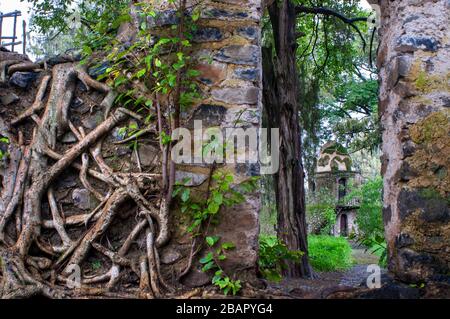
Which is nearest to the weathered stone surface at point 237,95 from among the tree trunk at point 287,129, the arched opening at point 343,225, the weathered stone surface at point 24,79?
the weathered stone surface at point 24,79

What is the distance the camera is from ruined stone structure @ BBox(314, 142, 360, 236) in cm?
1468

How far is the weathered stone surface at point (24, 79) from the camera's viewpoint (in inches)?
114

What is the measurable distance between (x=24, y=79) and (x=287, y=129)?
3.73 metres

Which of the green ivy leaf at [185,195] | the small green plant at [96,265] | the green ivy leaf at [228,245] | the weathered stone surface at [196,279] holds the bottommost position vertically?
the weathered stone surface at [196,279]

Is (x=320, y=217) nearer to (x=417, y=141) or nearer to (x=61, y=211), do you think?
(x=417, y=141)

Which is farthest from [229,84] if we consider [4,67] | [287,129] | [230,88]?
[287,129]

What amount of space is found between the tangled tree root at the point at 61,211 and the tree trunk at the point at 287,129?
3591 mm

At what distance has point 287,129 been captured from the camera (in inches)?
236

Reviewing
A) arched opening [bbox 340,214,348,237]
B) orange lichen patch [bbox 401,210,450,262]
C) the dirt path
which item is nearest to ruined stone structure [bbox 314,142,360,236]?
arched opening [bbox 340,214,348,237]

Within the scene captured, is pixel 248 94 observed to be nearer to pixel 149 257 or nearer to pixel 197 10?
pixel 197 10

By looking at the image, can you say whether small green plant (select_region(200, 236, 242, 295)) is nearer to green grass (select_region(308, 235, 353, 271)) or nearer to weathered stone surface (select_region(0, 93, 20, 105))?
weathered stone surface (select_region(0, 93, 20, 105))

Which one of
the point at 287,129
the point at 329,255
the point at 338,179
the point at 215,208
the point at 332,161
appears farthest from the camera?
the point at 338,179

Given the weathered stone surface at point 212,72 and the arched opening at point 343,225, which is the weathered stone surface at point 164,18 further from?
the arched opening at point 343,225

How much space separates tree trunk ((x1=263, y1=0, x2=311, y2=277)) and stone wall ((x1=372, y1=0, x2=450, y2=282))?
11.4ft
